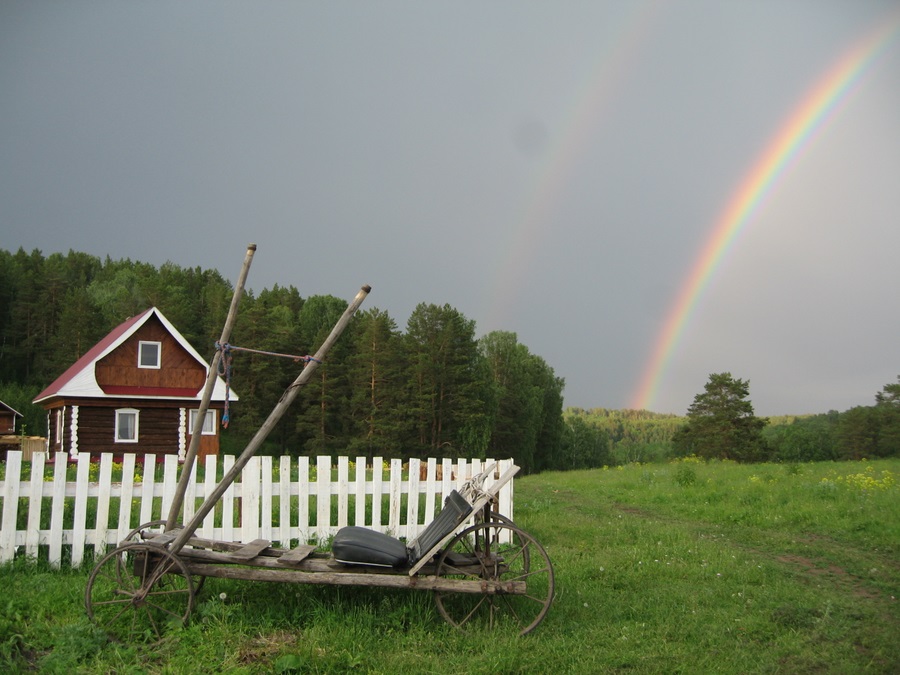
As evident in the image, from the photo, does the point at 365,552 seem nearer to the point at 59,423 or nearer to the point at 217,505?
the point at 217,505

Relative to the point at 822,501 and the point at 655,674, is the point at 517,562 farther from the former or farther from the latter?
the point at 822,501

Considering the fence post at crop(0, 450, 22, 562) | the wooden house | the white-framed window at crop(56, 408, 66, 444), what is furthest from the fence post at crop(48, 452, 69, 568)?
the white-framed window at crop(56, 408, 66, 444)

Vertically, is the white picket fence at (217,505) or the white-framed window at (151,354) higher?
Result: the white-framed window at (151,354)

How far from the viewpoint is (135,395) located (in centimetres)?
2772

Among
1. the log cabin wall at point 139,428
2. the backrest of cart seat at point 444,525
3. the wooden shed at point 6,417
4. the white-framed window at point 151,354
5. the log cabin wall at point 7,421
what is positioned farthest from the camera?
the log cabin wall at point 7,421

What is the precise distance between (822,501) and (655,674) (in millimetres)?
10847

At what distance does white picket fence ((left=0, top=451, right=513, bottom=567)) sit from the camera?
24.6 ft

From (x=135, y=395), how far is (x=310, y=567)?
81.5ft

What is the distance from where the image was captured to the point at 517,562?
321 inches

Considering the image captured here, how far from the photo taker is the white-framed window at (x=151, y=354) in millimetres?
28234

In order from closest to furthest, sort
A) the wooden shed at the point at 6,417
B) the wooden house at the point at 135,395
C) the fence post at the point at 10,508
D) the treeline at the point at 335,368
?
1. the fence post at the point at 10,508
2. the wooden house at the point at 135,395
3. the wooden shed at the point at 6,417
4. the treeline at the point at 335,368

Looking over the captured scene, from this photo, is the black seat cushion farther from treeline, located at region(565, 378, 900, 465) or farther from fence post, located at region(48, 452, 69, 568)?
treeline, located at region(565, 378, 900, 465)

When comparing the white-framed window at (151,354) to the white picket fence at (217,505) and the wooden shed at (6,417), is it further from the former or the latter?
the white picket fence at (217,505)

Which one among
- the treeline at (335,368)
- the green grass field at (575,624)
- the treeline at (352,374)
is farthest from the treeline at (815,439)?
the green grass field at (575,624)
